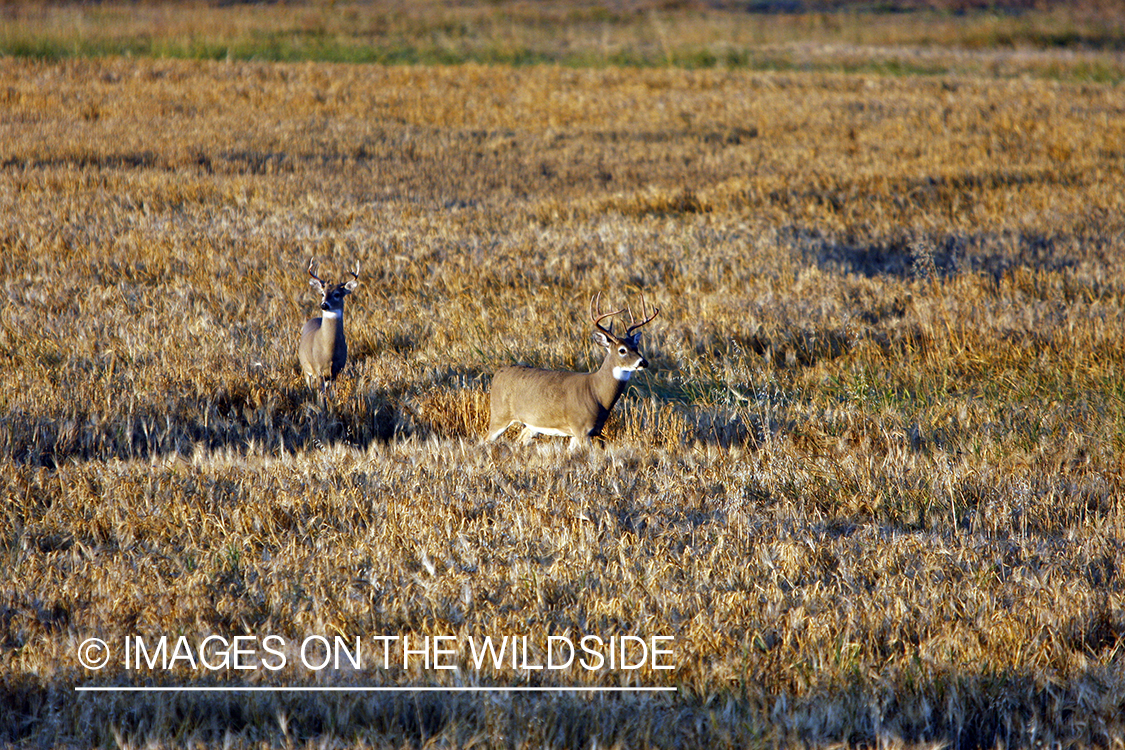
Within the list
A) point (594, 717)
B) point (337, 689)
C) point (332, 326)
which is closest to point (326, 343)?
point (332, 326)

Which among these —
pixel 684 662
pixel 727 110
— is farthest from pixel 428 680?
pixel 727 110

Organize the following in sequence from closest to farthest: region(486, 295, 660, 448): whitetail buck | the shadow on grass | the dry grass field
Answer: the shadow on grass < the dry grass field < region(486, 295, 660, 448): whitetail buck

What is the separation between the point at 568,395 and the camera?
19.9 feet

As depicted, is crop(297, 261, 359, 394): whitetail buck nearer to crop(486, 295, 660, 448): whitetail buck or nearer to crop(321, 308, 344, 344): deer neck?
crop(321, 308, 344, 344): deer neck

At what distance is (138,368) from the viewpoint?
7262 mm

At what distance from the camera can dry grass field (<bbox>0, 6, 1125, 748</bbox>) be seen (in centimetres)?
349

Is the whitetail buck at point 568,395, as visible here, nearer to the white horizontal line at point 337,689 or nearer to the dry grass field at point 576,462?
the dry grass field at point 576,462

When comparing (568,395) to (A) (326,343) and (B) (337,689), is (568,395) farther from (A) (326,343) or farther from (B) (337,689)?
(B) (337,689)

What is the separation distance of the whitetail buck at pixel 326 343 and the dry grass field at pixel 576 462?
147 mm

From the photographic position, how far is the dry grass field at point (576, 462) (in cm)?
349

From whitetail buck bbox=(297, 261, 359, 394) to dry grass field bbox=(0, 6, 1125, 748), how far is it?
0.15m

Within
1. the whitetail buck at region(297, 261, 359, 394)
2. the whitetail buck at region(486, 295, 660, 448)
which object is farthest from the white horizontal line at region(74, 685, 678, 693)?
the whitetail buck at region(297, 261, 359, 394)

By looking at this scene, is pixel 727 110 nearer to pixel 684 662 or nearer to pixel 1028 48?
pixel 684 662

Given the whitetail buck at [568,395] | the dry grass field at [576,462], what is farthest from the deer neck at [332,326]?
the whitetail buck at [568,395]
